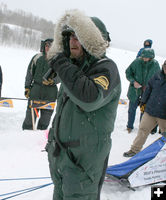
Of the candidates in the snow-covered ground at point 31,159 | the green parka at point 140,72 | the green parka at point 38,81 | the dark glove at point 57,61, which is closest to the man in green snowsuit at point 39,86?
the green parka at point 38,81

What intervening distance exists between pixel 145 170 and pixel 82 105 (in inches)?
70.2

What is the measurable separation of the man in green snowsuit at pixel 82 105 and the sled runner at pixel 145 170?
1.17 metres

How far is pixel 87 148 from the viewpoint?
1.44 meters

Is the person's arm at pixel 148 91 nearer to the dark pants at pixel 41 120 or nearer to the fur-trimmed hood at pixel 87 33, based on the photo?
the dark pants at pixel 41 120

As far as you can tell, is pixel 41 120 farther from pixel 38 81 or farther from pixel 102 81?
pixel 102 81

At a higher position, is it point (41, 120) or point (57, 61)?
point (57, 61)

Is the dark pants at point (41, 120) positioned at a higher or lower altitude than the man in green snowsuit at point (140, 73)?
lower

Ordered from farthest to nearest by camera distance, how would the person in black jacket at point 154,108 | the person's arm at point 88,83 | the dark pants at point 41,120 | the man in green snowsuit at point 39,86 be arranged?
the dark pants at point 41,120
the man in green snowsuit at point 39,86
the person in black jacket at point 154,108
the person's arm at point 88,83

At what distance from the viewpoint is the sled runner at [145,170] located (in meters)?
2.63

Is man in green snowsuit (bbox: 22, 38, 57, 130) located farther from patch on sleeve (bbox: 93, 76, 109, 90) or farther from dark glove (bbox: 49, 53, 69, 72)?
patch on sleeve (bbox: 93, 76, 109, 90)

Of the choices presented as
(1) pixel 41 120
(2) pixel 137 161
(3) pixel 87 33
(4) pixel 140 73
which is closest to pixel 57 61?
(3) pixel 87 33

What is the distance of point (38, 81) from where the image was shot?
4.55m

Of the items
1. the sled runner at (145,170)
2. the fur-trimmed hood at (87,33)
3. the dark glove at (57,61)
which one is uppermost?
the fur-trimmed hood at (87,33)

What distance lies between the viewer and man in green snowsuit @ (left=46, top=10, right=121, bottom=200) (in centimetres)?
134
